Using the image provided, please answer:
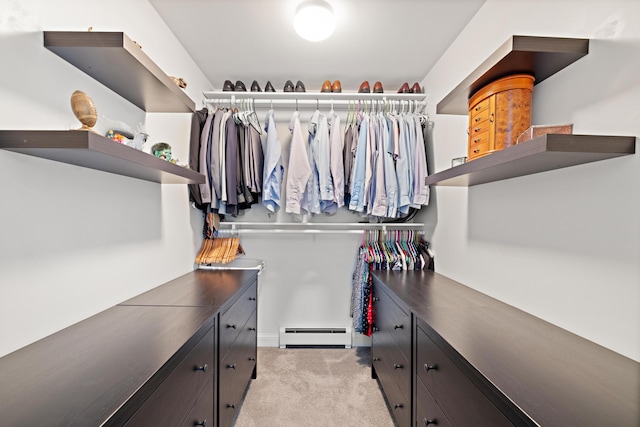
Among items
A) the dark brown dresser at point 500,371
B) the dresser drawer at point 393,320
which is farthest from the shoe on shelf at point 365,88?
the dark brown dresser at point 500,371

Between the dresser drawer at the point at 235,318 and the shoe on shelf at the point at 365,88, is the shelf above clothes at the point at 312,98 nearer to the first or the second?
the shoe on shelf at the point at 365,88

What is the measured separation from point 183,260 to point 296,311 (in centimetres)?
116

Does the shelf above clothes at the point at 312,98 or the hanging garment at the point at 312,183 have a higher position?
the shelf above clothes at the point at 312,98

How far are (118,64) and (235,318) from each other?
1293 millimetres

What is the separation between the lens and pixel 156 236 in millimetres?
1711

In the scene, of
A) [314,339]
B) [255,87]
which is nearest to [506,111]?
[255,87]

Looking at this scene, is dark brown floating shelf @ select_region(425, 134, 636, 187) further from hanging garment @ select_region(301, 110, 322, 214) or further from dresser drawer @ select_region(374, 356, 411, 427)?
hanging garment @ select_region(301, 110, 322, 214)

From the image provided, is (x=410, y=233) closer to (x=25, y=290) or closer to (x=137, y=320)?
(x=137, y=320)

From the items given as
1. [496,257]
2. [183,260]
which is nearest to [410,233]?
[496,257]

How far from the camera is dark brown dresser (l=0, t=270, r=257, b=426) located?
646mm

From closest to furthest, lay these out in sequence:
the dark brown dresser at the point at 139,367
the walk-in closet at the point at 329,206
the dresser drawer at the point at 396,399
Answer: the dark brown dresser at the point at 139,367
the walk-in closet at the point at 329,206
the dresser drawer at the point at 396,399

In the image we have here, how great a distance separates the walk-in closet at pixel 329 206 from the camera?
2.84 ft

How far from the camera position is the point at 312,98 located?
2506 mm

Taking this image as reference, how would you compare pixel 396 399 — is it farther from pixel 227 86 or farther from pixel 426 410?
pixel 227 86
